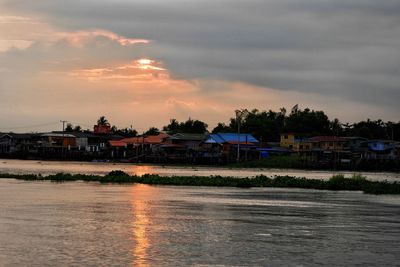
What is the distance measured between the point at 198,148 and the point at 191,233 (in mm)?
112297

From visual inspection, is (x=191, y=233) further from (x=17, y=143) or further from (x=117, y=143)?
(x=17, y=143)

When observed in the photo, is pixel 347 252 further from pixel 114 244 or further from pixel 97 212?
pixel 97 212

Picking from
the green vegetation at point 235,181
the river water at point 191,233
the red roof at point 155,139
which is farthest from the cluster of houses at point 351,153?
the river water at point 191,233

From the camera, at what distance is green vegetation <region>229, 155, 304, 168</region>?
385 ft

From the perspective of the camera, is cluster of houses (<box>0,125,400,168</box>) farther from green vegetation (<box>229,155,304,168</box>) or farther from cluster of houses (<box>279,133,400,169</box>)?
green vegetation (<box>229,155,304,168</box>)

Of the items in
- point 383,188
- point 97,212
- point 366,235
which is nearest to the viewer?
point 366,235

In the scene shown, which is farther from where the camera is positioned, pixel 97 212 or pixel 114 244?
pixel 97 212

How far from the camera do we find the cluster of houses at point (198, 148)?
119m

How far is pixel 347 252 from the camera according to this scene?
18.5 metres

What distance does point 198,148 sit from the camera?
133875 millimetres

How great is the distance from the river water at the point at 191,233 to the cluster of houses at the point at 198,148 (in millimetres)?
85682

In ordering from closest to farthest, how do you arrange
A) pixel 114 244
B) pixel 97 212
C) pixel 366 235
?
pixel 114 244, pixel 366 235, pixel 97 212

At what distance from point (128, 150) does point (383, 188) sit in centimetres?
10148

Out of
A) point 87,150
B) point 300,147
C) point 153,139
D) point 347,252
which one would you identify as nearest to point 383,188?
point 347,252
